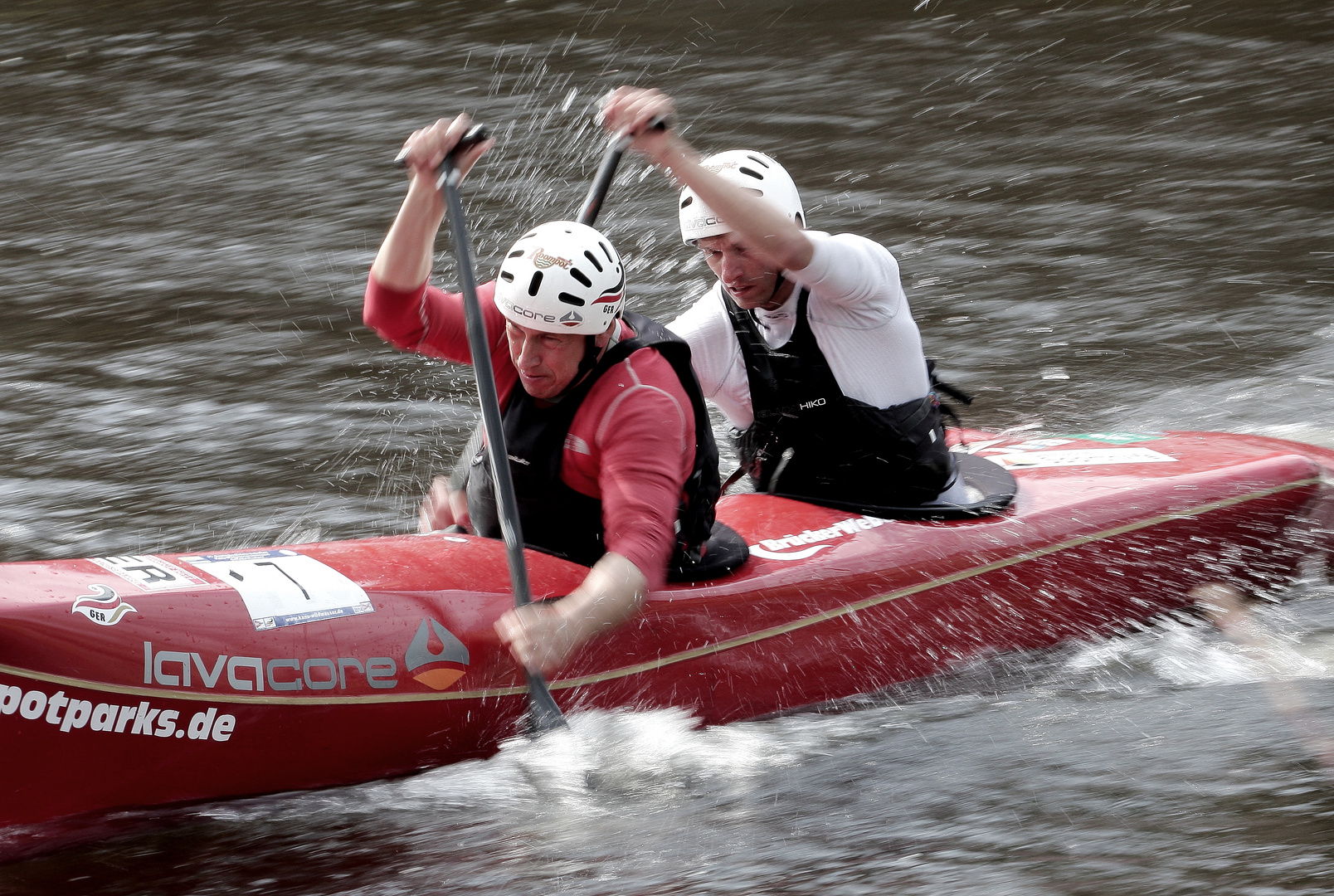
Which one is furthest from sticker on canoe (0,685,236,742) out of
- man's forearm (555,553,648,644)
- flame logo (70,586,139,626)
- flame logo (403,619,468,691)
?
man's forearm (555,553,648,644)

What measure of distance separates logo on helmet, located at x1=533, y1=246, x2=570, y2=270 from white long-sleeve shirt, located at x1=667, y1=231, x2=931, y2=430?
2.39 ft

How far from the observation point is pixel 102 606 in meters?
3.15

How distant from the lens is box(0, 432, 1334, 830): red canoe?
3154mm

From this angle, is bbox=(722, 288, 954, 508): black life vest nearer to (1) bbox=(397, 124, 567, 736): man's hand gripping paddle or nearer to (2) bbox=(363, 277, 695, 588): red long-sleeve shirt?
(2) bbox=(363, 277, 695, 588): red long-sleeve shirt

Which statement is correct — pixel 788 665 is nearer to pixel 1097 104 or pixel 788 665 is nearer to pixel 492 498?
pixel 492 498

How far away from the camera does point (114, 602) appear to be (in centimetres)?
318

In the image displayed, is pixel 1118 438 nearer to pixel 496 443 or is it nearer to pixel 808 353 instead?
pixel 808 353

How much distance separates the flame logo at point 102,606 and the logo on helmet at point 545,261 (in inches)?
44.7

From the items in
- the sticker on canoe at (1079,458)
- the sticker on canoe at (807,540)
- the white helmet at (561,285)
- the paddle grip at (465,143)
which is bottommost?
the sticker on canoe at (1079,458)

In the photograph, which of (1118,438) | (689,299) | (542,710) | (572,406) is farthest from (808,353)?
(689,299)

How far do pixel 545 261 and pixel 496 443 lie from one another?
428 millimetres

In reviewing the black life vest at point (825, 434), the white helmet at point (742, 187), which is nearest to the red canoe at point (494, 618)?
the black life vest at point (825, 434)

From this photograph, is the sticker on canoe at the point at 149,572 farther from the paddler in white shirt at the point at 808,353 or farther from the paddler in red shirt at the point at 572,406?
the paddler in white shirt at the point at 808,353

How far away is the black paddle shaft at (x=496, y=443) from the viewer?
3.47 m
